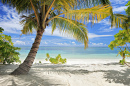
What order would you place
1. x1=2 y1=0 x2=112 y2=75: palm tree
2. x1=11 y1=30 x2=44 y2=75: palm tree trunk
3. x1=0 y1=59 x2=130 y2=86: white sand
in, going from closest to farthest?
x1=0 y1=59 x2=130 y2=86: white sand, x1=2 y1=0 x2=112 y2=75: palm tree, x1=11 y1=30 x2=44 y2=75: palm tree trunk

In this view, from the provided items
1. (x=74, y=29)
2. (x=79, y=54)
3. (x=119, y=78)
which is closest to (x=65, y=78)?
(x=119, y=78)

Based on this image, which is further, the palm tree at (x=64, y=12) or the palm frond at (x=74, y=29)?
the palm frond at (x=74, y=29)

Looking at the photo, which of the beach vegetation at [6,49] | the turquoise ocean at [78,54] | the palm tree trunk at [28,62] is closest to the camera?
the palm tree trunk at [28,62]

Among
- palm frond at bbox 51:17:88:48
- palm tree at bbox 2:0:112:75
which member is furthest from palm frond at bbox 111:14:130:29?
palm frond at bbox 51:17:88:48

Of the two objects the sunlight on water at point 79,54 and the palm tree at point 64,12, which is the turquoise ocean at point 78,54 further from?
the palm tree at point 64,12

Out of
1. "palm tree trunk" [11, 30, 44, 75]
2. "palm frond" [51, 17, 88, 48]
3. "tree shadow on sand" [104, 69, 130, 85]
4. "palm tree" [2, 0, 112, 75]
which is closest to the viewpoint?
"palm tree" [2, 0, 112, 75]

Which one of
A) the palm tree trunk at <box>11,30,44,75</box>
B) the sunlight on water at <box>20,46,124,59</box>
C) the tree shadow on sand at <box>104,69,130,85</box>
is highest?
the palm tree trunk at <box>11,30,44,75</box>

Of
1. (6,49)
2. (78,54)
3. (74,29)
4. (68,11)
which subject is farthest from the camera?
(78,54)

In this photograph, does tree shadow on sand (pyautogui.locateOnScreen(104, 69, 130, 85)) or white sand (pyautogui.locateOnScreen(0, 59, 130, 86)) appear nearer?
white sand (pyautogui.locateOnScreen(0, 59, 130, 86))

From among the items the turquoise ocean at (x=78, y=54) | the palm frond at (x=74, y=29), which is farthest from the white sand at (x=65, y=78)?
the turquoise ocean at (x=78, y=54)

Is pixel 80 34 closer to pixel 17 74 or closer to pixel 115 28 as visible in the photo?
pixel 115 28

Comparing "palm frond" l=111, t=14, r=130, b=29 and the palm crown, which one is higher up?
the palm crown

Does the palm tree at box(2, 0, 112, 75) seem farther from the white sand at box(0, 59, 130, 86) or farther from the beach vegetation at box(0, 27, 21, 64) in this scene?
the beach vegetation at box(0, 27, 21, 64)

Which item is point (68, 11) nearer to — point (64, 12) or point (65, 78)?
point (64, 12)
